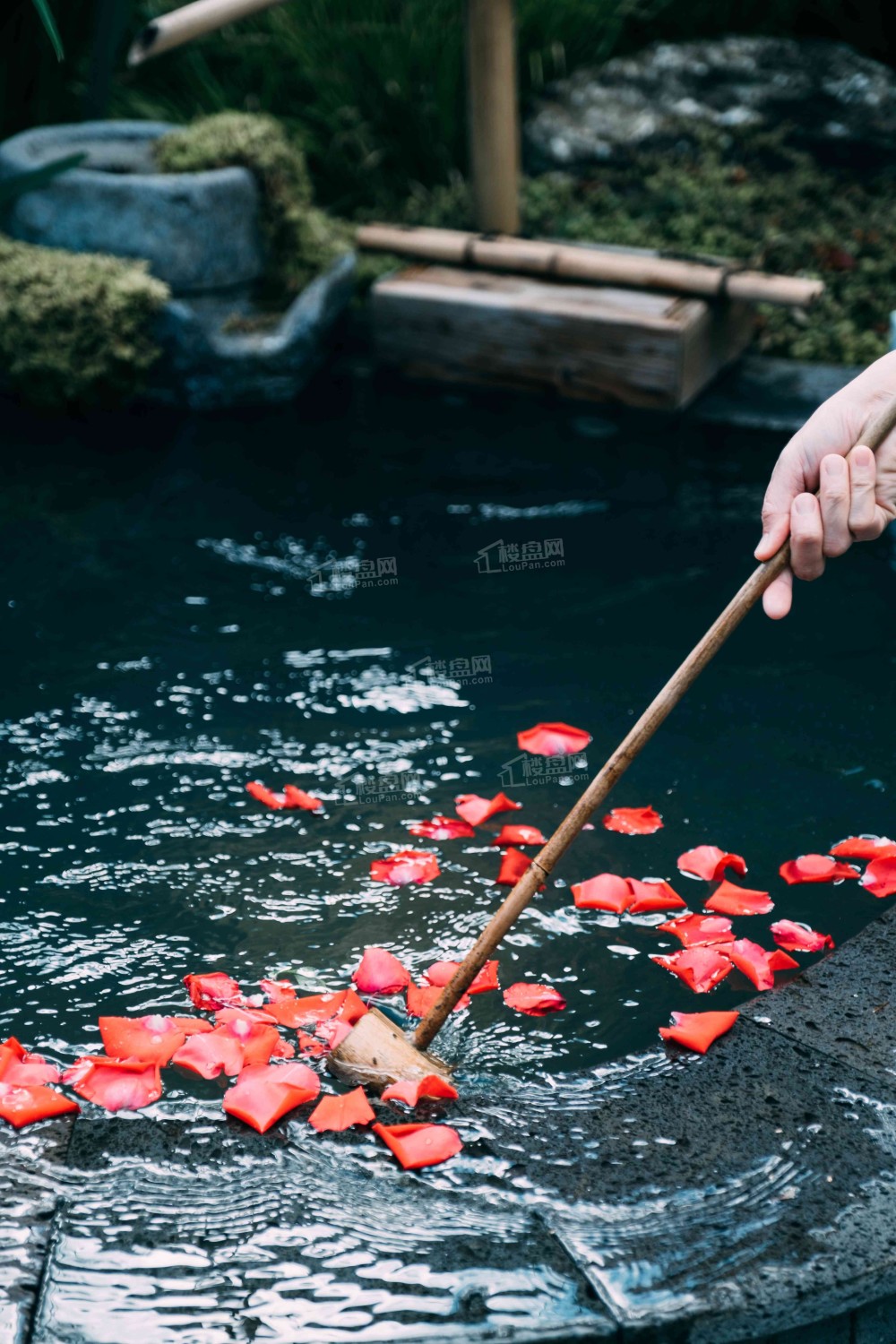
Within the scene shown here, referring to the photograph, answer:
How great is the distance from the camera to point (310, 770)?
3311 millimetres

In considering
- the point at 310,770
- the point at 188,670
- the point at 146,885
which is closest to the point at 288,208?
the point at 188,670

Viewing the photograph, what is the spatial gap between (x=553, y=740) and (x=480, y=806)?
0.34m

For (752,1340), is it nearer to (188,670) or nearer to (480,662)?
(480,662)

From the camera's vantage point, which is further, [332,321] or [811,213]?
[811,213]

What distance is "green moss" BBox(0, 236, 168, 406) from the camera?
5172 mm

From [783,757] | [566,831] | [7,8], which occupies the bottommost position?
[783,757]

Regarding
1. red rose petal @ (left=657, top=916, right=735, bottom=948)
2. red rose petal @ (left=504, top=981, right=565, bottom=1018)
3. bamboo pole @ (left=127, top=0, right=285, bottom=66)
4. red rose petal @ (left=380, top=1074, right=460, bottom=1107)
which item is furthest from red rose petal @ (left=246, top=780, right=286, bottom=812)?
bamboo pole @ (left=127, top=0, right=285, bottom=66)

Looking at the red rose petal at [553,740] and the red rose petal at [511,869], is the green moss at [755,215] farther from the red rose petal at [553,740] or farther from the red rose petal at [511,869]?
the red rose petal at [511,869]

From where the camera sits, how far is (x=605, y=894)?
275 cm

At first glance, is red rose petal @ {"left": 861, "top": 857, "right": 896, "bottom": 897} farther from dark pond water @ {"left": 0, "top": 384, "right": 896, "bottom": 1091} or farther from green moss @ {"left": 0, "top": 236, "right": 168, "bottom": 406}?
green moss @ {"left": 0, "top": 236, "right": 168, "bottom": 406}

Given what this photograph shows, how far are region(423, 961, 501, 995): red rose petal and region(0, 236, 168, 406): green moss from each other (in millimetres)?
3444

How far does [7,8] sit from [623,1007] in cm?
659

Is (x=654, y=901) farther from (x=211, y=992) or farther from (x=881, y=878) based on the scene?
(x=211, y=992)

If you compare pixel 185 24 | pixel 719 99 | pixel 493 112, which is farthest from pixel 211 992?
pixel 719 99
